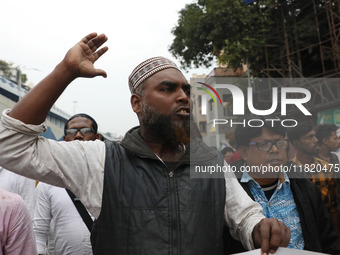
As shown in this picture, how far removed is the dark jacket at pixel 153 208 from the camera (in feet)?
4.80

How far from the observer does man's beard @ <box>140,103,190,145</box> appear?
171 centimetres

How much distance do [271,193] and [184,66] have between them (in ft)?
49.3

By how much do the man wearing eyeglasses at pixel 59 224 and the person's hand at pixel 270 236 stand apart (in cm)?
177

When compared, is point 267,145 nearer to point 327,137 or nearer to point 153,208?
point 153,208

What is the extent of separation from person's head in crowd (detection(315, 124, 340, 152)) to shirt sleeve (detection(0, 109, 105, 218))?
339cm

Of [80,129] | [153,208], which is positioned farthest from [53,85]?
[80,129]

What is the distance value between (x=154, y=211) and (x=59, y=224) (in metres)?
1.66

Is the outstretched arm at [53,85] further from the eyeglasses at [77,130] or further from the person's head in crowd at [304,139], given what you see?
the person's head in crowd at [304,139]

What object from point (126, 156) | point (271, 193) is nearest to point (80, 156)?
point (126, 156)

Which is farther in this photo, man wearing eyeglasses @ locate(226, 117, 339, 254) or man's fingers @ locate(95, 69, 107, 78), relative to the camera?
man wearing eyeglasses @ locate(226, 117, 339, 254)

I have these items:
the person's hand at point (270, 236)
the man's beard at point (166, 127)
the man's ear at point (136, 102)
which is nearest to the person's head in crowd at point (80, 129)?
the man's ear at point (136, 102)

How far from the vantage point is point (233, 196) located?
1652 mm
